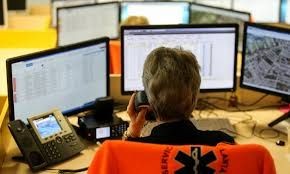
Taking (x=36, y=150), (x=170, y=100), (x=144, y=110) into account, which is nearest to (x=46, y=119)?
(x=36, y=150)

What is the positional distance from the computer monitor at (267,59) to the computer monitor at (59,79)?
24.5 inches

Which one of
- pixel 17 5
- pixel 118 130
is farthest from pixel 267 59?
pixel 17 5

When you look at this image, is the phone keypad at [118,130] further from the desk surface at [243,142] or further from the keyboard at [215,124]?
the keyboard at [215,124]

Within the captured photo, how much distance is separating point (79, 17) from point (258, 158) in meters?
2.87

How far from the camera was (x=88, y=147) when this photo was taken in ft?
7.30

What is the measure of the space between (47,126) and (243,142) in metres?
0.79

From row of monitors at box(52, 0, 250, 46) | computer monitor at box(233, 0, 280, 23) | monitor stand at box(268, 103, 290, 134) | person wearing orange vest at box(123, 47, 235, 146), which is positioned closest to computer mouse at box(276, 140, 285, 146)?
monitor stand at box(268, 103, 290, 134)

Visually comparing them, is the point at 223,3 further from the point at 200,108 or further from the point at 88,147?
the point at 88,147

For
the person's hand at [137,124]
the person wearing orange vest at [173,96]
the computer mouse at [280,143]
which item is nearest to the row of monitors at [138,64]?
the computer mouse at [280,143]

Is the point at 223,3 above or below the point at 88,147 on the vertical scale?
above

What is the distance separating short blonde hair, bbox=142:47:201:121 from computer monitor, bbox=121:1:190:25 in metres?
2.75

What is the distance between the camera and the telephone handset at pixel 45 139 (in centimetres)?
202

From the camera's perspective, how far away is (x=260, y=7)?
5938 mm

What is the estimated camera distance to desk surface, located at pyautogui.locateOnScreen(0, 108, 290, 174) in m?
2.06
